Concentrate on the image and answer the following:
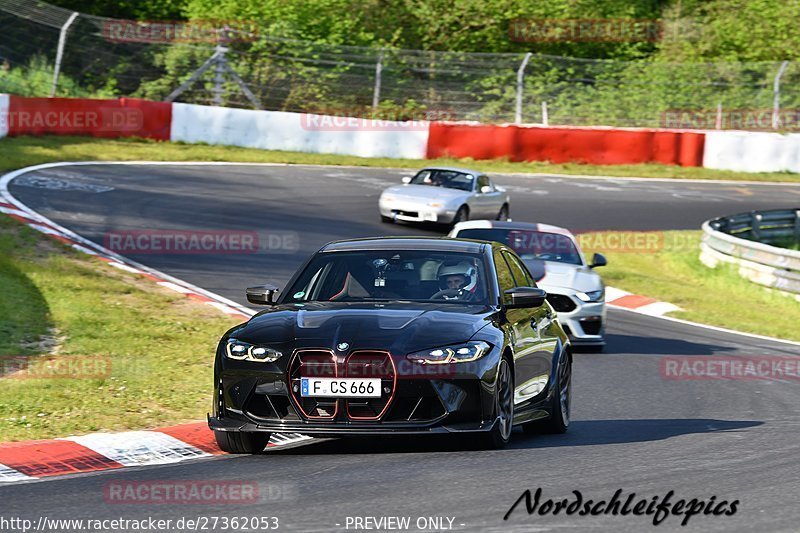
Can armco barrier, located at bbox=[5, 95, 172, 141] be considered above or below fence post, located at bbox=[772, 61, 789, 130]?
below

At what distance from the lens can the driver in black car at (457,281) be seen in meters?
8.29

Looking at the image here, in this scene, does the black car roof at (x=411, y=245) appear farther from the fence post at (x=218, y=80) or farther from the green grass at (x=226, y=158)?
the fence post at (x=218, y=80)

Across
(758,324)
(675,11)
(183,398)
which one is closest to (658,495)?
(183,398)

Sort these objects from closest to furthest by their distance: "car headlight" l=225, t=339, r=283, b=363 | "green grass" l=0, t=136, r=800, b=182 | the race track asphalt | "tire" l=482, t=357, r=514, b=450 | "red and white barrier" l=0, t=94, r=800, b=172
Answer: the race track asphalt < "car headlight" l=225, t=339, r=283, b=363 < "tire" l=482, t=357, r=514, b=450 < "green grass" l=0, t=136, r=800, b=182 < "red and white barrier" l=0, t=94, r=800, b=172


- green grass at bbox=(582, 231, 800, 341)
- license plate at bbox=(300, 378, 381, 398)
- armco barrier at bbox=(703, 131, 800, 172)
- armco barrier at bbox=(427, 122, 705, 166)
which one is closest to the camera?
license plate at bbox=(300, 378, 381, 398)

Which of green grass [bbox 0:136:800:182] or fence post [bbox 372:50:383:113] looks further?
fence post [bbox 372:50:383:113]

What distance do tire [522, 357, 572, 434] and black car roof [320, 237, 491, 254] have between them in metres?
1.08

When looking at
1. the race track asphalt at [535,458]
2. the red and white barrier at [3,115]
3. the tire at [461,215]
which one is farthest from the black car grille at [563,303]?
the red and white barrier at [3,115]

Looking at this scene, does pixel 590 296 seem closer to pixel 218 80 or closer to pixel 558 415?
pixel 558 415

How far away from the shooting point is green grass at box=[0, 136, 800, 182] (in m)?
27.6

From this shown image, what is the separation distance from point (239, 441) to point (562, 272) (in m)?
7.75

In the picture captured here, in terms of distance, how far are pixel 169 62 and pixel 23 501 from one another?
29287 mm

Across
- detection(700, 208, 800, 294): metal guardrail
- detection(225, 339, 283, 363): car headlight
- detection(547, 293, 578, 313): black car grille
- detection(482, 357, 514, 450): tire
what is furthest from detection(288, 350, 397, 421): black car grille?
detection(700, 208, 800, 294): metal guardrail

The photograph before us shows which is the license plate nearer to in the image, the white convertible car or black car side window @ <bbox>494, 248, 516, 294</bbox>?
black car side window @ <bbox>494, 248, 516, 294</bbox>
